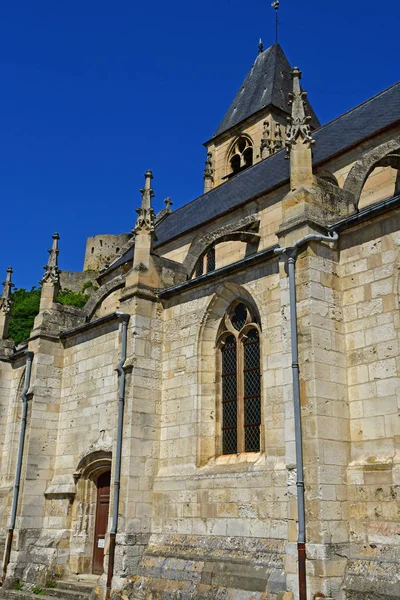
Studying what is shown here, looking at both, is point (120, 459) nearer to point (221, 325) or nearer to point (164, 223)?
point (221, 325)

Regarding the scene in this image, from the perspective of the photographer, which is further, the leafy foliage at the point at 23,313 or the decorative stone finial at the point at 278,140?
the leafy foliage at the point at 23,313

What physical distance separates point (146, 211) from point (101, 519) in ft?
21.0

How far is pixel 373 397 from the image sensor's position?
26.6ft

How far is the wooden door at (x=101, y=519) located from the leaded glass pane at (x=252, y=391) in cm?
397

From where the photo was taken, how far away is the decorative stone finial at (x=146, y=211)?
1261 centimetres

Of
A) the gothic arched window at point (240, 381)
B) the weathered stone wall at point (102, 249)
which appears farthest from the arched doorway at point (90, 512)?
the weathered stone wall at point (102, 249)

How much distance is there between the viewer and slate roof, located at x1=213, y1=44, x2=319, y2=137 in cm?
2650

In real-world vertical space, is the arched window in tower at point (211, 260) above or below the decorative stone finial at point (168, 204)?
below

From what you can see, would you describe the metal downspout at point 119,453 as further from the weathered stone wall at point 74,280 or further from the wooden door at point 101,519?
the weathered stone wall at point 74,280

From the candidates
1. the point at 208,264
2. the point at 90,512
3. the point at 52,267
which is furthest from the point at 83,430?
the point at 208,264

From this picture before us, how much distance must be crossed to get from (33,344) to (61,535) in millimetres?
4394

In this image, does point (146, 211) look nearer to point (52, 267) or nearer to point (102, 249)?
point (52, 267)

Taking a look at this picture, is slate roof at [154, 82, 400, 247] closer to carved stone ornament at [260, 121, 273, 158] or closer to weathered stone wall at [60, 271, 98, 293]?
carved stone ornament at [260, 121, 273, 158]

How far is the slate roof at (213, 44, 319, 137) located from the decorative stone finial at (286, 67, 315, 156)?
16.6 metres
